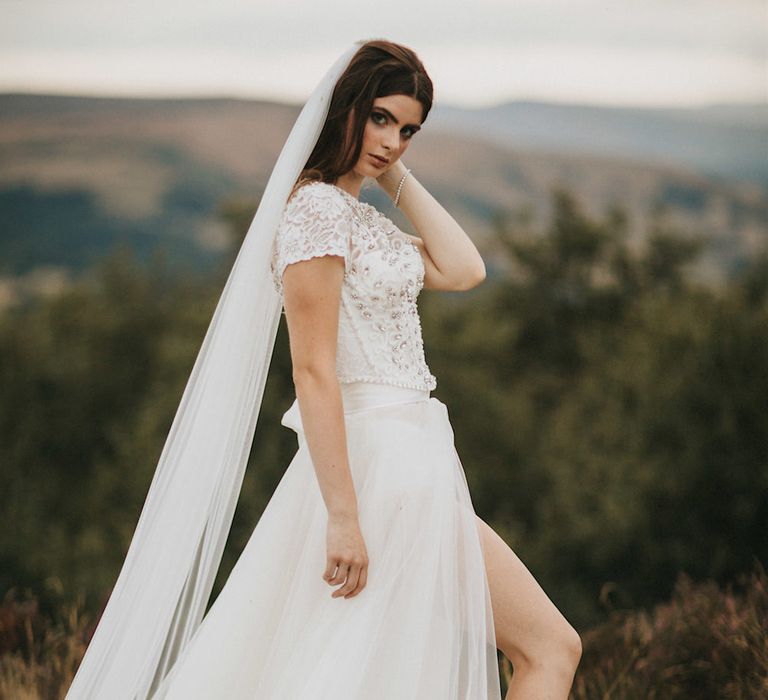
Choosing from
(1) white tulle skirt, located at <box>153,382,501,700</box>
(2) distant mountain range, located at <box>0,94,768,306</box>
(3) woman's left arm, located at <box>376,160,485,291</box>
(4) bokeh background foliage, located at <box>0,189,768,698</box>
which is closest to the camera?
(1) white tulle skirt, located at <box>153,382,501,700</box>

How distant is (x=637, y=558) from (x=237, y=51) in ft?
82.5

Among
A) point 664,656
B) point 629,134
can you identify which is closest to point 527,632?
point 664,656

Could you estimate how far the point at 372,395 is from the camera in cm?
263

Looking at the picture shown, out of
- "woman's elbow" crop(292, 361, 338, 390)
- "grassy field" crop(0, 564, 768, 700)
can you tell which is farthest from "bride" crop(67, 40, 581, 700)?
"grassy field" crop(0, 564, 768, 700)

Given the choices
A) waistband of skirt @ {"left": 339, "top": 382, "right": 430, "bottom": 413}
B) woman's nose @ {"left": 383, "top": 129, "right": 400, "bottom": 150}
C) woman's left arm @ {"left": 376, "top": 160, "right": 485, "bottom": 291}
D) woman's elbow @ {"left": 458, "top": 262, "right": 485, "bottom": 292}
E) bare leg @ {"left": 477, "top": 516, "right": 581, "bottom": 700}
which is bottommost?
bare leg @ {"left": 477, "top": 516, "right": 581, "bottom": 700}

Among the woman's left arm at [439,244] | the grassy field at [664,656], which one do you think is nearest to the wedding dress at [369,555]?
the woman's left arm at [439,244]

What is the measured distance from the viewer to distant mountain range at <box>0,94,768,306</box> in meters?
41.5

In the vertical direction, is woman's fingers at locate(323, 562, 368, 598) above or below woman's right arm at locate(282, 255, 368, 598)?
below

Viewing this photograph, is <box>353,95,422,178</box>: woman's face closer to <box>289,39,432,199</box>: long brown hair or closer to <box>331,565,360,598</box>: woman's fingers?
<box>289,39,432,199</box>: long brown hair

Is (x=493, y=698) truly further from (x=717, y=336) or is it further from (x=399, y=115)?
(x=717, y=336)

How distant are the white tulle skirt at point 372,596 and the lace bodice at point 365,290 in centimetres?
5

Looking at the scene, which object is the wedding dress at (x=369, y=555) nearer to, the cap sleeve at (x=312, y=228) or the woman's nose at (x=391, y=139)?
the cap sleeve at (x=312, y=228)

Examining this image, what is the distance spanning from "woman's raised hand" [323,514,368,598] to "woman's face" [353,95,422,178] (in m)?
0.90

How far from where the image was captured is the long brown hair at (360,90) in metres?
2.67
